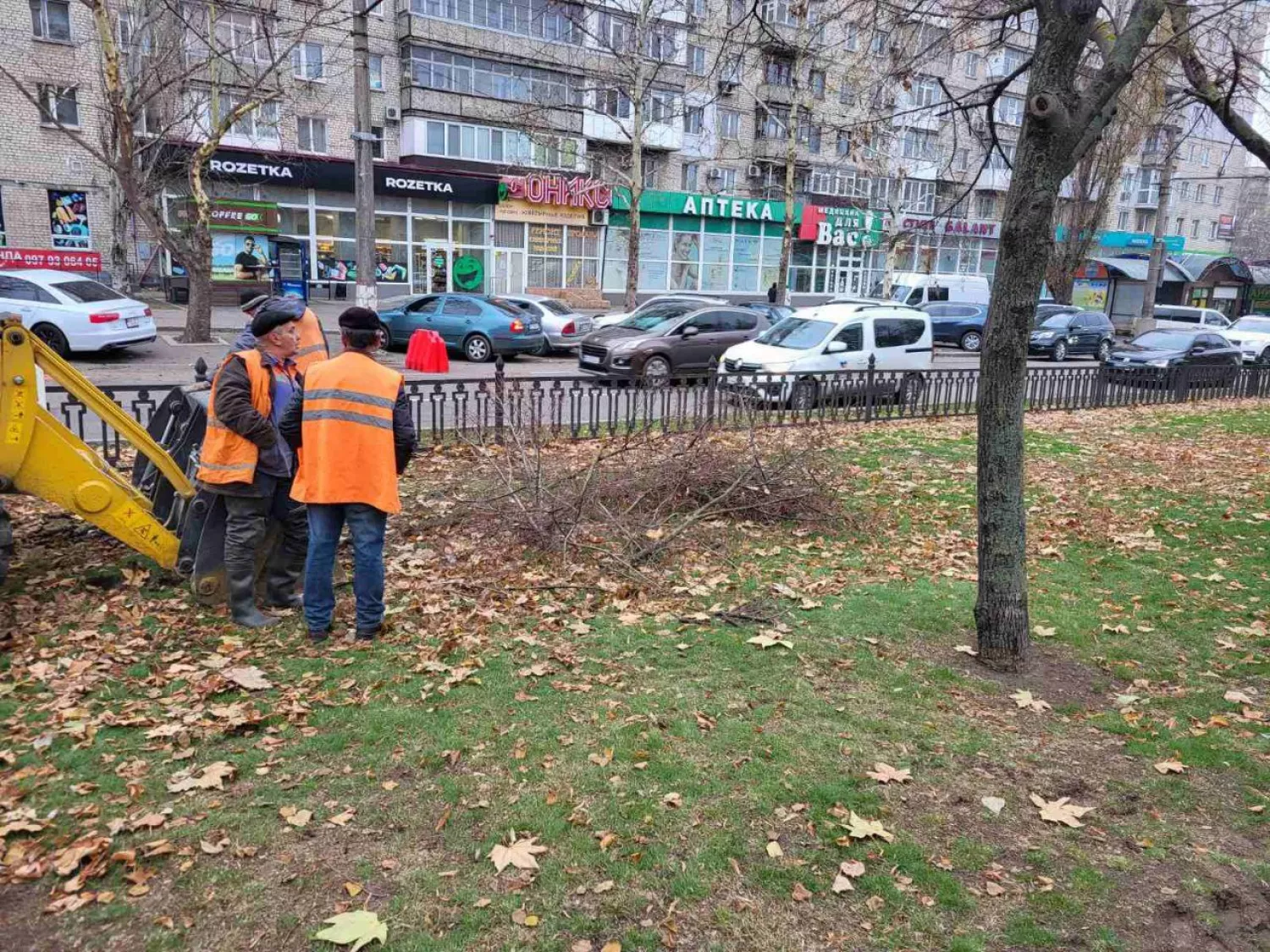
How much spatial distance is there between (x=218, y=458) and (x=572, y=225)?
36.2 m

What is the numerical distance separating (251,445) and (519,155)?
116 ft

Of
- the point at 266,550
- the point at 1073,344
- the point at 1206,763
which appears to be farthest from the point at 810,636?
the point at 1073,344

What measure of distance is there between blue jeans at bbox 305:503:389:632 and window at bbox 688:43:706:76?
41206 mm

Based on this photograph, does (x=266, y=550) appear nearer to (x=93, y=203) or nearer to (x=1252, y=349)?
(x=93, y=203)

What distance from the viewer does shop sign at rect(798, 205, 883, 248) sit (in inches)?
1838

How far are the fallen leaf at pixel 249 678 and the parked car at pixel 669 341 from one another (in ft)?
42.4

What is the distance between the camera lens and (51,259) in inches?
1143

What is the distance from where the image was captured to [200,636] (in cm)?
523

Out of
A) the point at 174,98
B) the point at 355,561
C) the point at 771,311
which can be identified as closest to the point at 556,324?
the point at 771,311

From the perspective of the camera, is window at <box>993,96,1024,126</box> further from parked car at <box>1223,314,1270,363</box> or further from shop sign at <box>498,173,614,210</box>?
shop sign at <box>498,173,614,210</box>

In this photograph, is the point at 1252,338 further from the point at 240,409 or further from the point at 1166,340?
the point at 240,409

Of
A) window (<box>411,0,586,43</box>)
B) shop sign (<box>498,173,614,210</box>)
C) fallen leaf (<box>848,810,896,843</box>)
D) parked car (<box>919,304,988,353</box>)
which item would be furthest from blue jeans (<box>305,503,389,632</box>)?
window (<box>411,0,586,43</box>)

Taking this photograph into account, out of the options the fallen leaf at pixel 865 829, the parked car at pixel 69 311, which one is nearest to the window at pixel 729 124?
the parked car at pixel 69 311

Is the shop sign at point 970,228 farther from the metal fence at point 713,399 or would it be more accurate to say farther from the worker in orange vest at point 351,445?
the worker in orange vest at point 351,445
